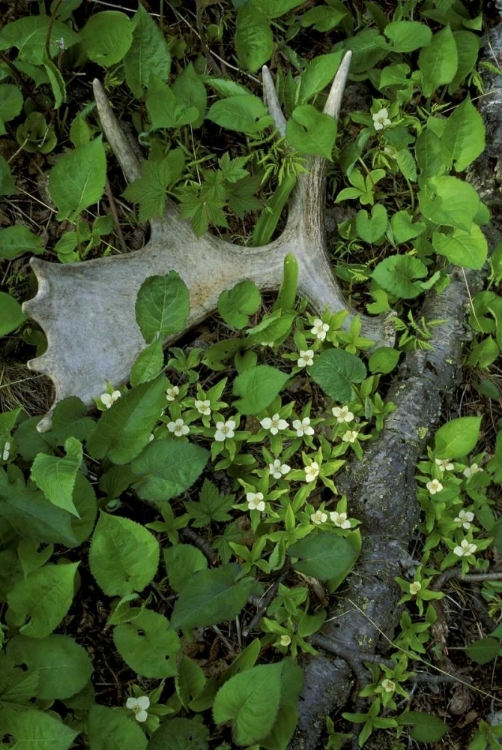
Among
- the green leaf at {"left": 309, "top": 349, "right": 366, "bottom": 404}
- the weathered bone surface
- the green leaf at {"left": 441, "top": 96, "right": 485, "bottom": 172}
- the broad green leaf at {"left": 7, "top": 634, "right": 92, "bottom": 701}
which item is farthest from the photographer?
the green leaf at {"left": 309, "top": 349, "right": 366, "bottom": 404}

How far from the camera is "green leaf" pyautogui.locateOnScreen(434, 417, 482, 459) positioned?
3.59 m

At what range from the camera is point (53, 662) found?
2900 mm

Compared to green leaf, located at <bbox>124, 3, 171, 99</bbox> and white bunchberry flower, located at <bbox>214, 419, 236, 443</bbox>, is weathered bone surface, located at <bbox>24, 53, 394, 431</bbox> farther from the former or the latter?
white bunchberry flower, located at <bbox>214, 419, 236, 443</bbox>

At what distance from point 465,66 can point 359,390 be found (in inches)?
81.7

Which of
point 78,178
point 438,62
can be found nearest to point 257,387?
point 78,178

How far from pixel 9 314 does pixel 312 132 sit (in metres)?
1.85

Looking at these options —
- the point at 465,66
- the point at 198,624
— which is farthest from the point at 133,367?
the point at 465,66

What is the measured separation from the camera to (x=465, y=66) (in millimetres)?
4043

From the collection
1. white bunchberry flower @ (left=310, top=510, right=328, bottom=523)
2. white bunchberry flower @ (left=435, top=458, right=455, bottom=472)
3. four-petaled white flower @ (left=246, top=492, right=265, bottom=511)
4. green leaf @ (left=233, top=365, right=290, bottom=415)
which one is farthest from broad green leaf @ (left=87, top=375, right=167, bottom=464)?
white bunchberry flower @ (left=435, top=458, right=455, bottom=472)

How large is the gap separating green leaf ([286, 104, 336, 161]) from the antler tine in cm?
84

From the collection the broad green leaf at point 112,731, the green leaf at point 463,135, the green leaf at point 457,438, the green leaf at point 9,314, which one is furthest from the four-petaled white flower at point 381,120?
the broad green leaf at point 112,731

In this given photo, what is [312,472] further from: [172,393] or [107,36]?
[107,36]

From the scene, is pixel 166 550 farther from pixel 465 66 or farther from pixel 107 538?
pixel 465 66

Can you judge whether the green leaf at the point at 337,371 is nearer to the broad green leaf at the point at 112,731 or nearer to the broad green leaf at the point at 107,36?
the broad green leaf at the point at 112,731
